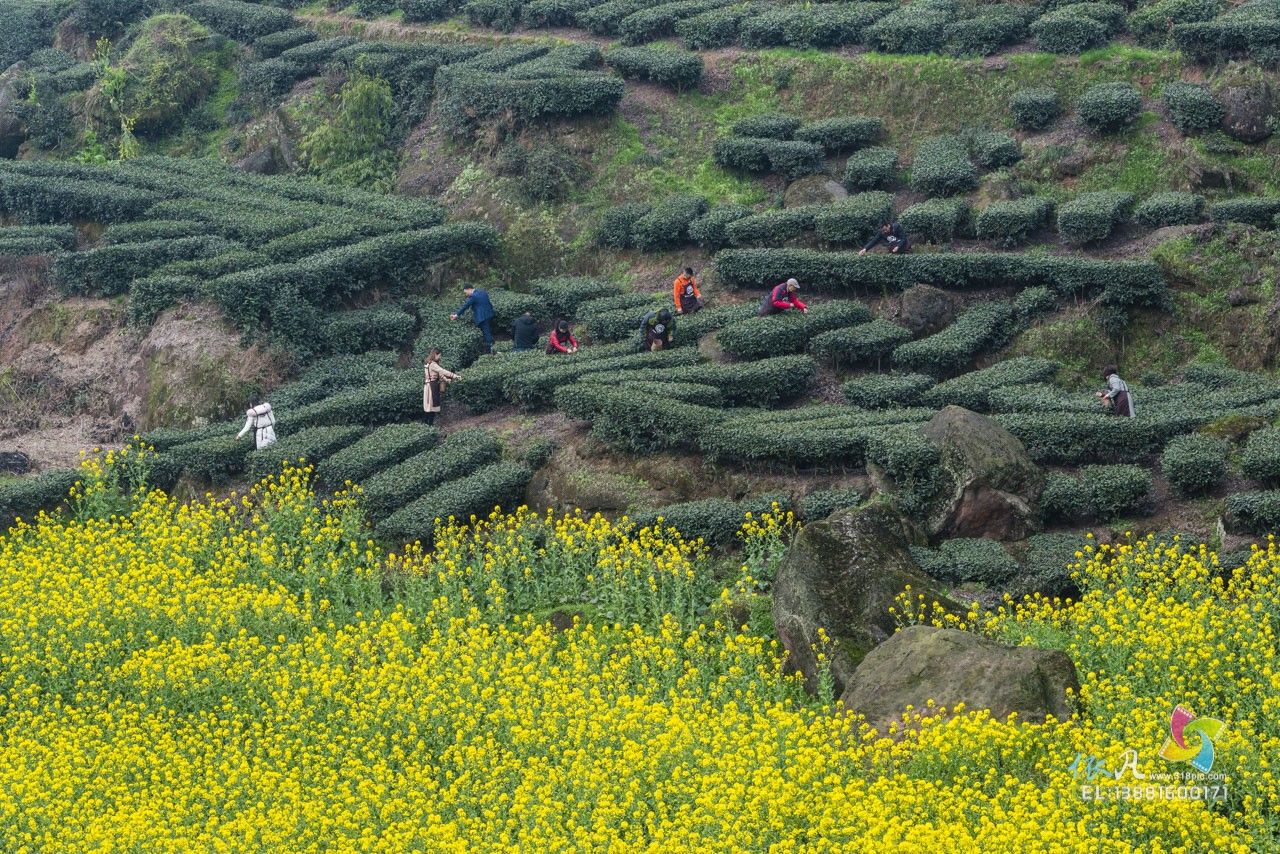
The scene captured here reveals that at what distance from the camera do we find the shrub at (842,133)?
35.5 metres

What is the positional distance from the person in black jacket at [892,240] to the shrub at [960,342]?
7.77 feet

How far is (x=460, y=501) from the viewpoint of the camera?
26547mm

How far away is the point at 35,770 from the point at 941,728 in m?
10.9

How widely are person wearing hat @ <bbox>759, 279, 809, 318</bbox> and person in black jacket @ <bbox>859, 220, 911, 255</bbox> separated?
214cm

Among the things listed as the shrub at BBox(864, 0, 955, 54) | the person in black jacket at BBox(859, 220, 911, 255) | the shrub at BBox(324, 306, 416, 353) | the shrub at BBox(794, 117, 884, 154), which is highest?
the shrub at BBox(864, 0, 955, 54)

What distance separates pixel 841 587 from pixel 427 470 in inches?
332

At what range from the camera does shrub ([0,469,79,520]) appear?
2845 cm

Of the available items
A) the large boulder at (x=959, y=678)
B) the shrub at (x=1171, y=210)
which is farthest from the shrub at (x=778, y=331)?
the large boulder at (x=959, y=678)

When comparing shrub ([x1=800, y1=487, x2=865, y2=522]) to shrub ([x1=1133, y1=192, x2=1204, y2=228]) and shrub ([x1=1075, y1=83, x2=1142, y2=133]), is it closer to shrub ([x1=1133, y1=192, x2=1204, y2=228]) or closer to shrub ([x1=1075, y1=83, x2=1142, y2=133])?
shrub ([x1=1133, y1=192, x2=1204, y2=228])

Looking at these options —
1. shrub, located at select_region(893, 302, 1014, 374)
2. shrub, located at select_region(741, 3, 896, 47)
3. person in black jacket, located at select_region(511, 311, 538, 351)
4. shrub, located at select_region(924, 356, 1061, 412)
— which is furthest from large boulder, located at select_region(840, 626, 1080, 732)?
shrub, located at select_region(741, 3, 896, 47)

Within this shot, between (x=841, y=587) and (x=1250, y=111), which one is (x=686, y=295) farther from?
(x=1250, y=111)

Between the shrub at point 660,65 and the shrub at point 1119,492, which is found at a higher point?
the shrub at point 660,65

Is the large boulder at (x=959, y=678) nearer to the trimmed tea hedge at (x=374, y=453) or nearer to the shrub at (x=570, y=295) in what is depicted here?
the trimmed tea hedge at (x=374, y=453)

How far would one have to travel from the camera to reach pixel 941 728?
1870 cm
